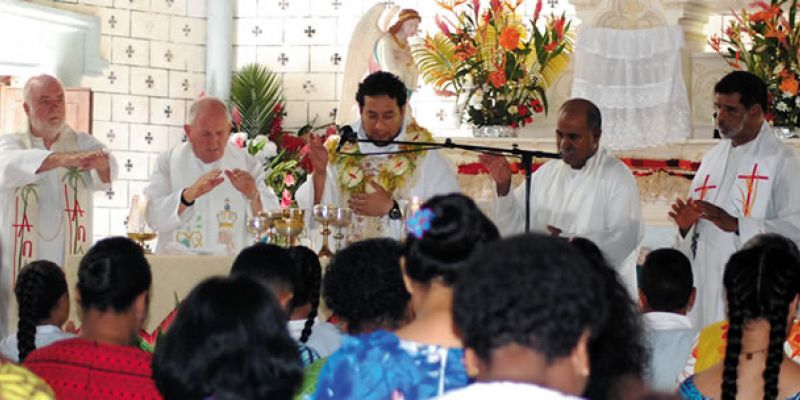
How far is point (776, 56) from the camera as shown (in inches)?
397

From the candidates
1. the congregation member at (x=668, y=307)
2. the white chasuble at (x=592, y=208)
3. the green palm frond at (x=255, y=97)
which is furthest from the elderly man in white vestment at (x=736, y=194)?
the green palm frond at (x=255, y=97)

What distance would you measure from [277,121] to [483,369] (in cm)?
1026

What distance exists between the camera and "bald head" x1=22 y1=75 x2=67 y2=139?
28.2ft

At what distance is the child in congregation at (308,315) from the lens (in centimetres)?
468

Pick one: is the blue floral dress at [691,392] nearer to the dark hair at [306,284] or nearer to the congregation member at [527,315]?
the dark hair at [306,284]

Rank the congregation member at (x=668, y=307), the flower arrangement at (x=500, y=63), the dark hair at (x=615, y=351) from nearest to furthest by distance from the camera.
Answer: the dark hair at (x=615, y=351) → the congregation member at (x=668, y=307) → the flower arrangement at (x=500, y=63)

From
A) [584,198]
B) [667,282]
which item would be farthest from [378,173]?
[667,282]

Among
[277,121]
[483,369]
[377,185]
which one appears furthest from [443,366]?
[277,121]

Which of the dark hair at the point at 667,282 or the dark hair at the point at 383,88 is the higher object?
the dark hair at the point at 383,88

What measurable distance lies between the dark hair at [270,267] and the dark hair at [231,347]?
151cm

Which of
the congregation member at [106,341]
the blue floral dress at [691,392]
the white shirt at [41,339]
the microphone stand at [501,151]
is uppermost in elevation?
the microphone stand at [501,151]

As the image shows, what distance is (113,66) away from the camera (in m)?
12.7

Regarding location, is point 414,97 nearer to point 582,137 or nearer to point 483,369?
point 582,137

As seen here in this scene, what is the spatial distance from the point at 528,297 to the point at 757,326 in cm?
186
